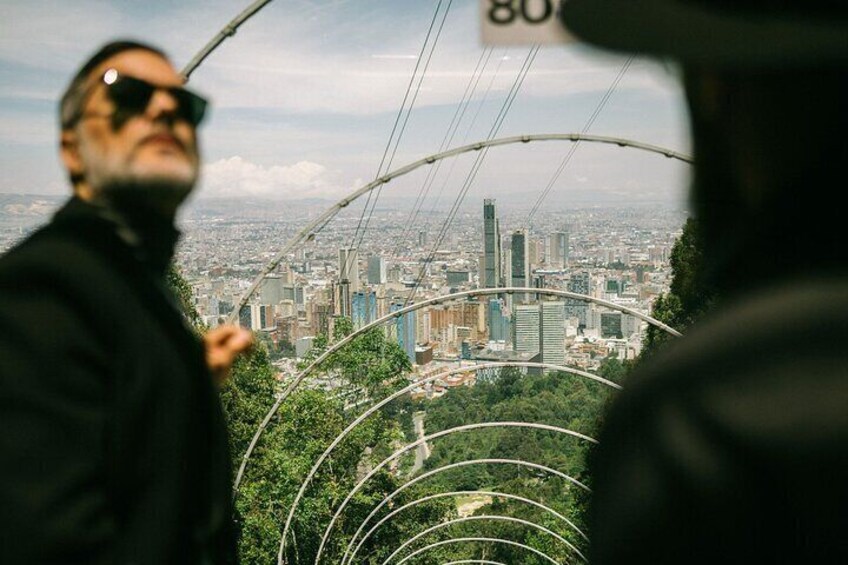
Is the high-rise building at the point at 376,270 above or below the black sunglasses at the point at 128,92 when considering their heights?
below

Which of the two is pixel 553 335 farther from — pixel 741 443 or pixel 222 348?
pixel 741 443

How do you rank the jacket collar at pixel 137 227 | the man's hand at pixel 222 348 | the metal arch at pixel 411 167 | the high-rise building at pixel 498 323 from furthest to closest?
the high-rise building at pixel 498 323 → the metal arch at pixel 411 167 → the man's hand at pixel 222 348 → the jacket collar at pixel 137 227

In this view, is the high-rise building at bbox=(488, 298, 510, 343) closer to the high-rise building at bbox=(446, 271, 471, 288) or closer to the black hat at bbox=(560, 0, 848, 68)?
the high-rise building at bbox=(446, 271, 471, 288)

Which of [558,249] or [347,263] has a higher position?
[347,263]

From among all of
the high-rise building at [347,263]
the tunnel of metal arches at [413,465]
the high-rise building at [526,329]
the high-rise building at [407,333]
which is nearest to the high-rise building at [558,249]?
the tunnel of metal arches at [413,465]

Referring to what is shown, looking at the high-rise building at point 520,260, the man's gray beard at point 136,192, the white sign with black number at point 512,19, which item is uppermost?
the white sign with black number at point 512,19

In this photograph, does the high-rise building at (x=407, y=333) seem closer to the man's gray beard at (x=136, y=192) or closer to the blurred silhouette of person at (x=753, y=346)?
the man's gray beard at (x=136, y=192)

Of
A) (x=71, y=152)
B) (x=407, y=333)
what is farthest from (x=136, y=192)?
(x=407, y=333)
